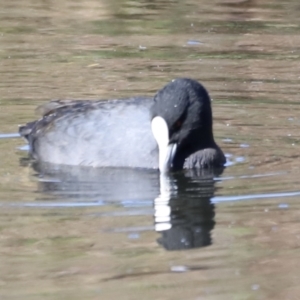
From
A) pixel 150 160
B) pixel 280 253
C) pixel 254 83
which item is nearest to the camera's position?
pixel 280 253

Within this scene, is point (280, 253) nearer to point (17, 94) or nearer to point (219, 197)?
point (219, 197)

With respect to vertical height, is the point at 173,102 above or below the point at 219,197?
above

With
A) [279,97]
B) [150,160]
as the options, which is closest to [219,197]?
[150,160]

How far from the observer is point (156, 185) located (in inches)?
251

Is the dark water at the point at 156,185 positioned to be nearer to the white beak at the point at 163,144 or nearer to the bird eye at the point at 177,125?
the white beak at the point at 163,144

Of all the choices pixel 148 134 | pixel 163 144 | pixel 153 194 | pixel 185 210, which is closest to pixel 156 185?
pixel 153 194

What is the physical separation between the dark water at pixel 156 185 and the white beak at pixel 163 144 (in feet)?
0.38

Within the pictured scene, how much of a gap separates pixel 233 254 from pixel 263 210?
0.74 metres

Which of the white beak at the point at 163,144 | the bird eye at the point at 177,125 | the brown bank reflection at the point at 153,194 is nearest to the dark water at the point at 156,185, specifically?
the brown bank reflection at the point at 153,194

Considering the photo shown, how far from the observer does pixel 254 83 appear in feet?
29.7

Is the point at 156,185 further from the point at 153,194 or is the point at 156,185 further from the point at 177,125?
the point at 177,125

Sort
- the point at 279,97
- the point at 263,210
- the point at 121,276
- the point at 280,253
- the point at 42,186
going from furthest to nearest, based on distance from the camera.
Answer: the point at 279,97, the point at 42,186, the point at 263,210, the point at 280,253, the point at 121,276

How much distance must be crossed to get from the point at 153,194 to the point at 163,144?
61cm

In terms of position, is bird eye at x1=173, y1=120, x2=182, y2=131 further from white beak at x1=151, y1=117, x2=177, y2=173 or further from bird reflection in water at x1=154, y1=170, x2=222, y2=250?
bird reflection in water at x1=154, y1=170, x2=222, y2=250
